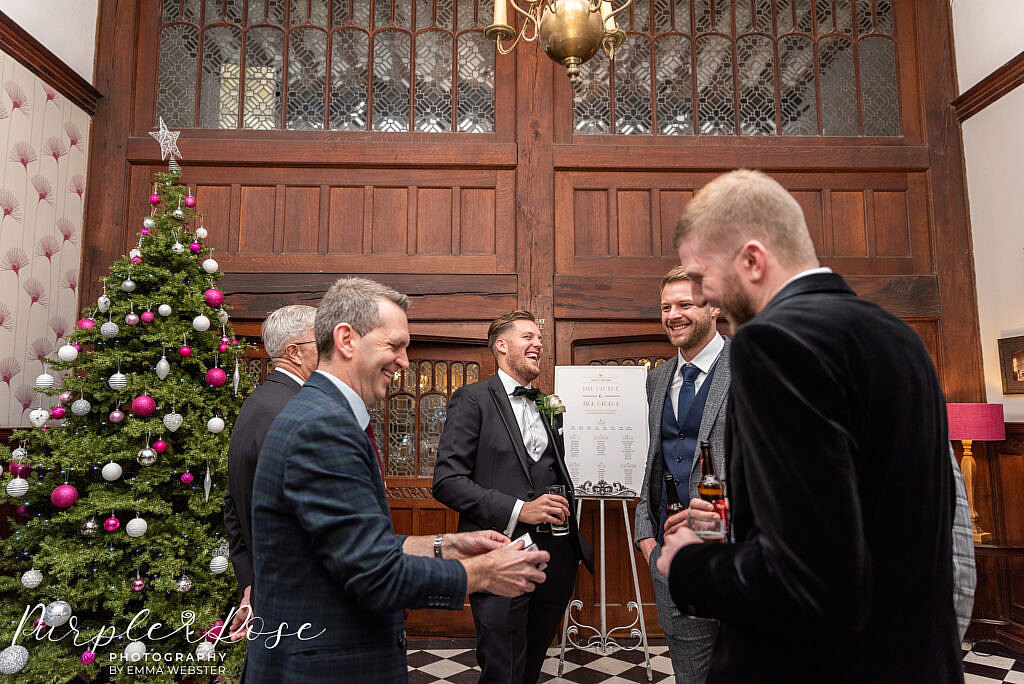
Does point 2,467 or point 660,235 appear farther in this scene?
point 660,235

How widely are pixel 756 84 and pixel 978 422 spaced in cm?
279

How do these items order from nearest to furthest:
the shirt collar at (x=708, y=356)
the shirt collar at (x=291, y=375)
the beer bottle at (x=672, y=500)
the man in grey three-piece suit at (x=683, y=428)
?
1. the beer bottle at (x=672, y=500)
2. the man in grey three-piece suit at (x=683, y=428)
3. the shirt collar at (x=708, y=356)
4. the shirt collar at (x=291, y=375)

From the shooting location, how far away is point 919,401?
951 mm

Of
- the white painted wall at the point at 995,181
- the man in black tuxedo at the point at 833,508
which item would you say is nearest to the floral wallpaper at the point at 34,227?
the man in black tuxedo at the point at 833,508

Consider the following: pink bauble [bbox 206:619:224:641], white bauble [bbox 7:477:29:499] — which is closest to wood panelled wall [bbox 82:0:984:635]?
pink bauble [bbox 206:619:224:641]

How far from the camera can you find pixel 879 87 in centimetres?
489

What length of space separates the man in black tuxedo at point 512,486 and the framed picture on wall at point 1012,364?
10.8 feet

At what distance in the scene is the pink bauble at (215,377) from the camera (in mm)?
3432

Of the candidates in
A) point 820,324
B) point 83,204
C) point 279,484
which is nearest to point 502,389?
point 279,484

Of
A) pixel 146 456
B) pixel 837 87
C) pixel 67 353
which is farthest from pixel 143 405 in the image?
pixel 837 87

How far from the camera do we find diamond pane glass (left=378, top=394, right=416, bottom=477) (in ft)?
15.0

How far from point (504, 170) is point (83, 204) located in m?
2.96

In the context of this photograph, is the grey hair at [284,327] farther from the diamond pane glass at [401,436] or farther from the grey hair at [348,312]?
the diamond pane glass at [401,436]

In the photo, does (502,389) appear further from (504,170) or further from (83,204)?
(83,204)
